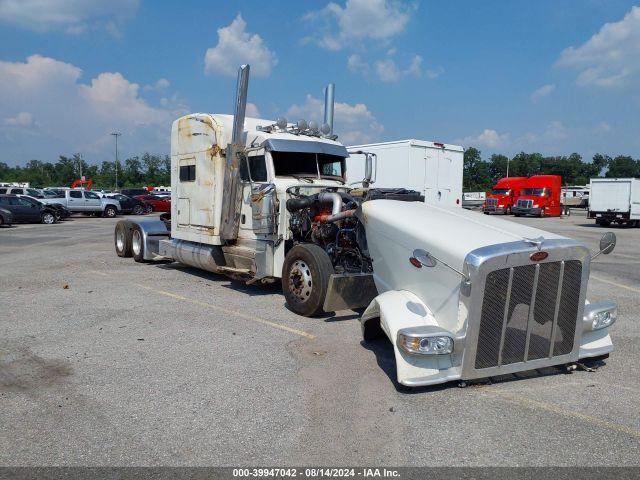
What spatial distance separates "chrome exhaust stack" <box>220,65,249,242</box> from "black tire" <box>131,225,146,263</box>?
403 centimetres

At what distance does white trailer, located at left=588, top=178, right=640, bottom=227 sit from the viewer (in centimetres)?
2905

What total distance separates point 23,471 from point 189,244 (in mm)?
7307

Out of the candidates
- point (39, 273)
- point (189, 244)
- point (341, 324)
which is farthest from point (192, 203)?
point (341, 324)

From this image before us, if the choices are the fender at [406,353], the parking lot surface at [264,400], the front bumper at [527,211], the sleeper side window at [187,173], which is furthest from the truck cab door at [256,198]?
the front bumper at [527,211]

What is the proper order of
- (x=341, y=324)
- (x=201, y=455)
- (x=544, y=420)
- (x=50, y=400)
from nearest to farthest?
(x=201, y=455) < (x=544, y=420) < (x=50, y=400) < (x=341, y=324)

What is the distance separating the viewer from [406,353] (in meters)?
4.45

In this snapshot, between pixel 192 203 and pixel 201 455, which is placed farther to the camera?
pixel 192 203

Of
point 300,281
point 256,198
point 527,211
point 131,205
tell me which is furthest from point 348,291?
point 527,211

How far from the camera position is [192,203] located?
33.3 ft

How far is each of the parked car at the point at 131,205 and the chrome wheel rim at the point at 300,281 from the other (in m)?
30.3

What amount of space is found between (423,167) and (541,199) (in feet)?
81.9

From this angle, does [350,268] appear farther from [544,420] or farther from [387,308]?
[544,420]

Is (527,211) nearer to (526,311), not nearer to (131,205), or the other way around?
(131,205)

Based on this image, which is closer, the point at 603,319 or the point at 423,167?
the point at 603,319
